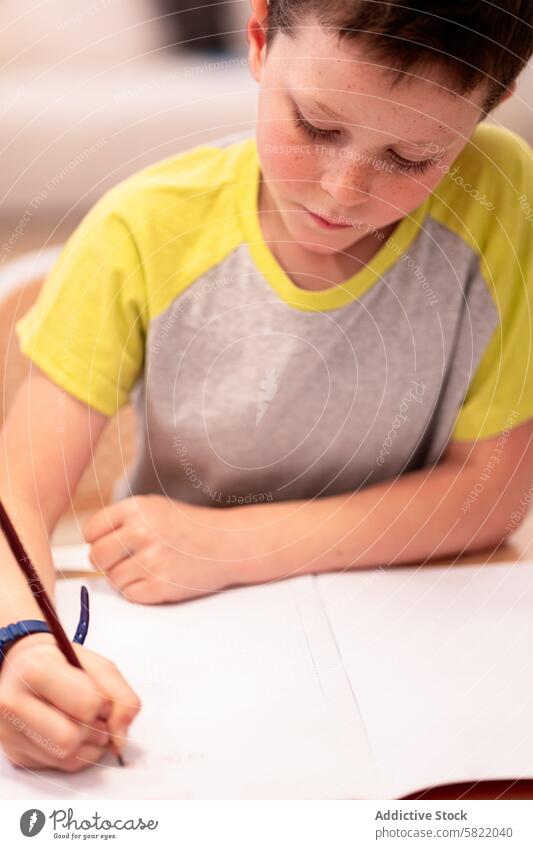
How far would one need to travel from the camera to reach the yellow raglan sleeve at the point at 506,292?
0.40 metres

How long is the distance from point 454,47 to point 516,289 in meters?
0.13

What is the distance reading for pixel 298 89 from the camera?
34 centimetres

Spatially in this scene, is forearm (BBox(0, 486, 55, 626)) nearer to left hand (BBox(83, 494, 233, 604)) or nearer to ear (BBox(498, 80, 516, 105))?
left hand (BBox(83, 494, 233, 604))

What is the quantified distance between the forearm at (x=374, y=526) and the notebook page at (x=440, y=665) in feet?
0.04

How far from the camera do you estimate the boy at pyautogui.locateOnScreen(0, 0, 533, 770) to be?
0.35 m

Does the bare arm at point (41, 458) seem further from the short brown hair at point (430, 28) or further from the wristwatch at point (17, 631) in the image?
the short brown hair at point (430, 28)

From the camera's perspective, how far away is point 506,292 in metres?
0.42

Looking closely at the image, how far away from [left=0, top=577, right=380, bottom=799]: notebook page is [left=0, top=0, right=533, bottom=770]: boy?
0.4 inches

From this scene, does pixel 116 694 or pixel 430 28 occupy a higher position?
pixel 430 28

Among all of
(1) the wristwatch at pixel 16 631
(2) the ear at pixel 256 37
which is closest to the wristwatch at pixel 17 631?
(1) the wristwatch at pixel 16 631

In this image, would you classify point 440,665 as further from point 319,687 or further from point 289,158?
point 289,158

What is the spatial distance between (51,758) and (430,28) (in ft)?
0.94

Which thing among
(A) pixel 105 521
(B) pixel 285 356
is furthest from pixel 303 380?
(A) pixel 105 521

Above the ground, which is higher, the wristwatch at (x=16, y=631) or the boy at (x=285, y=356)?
the boy at (x=285, y=356)
